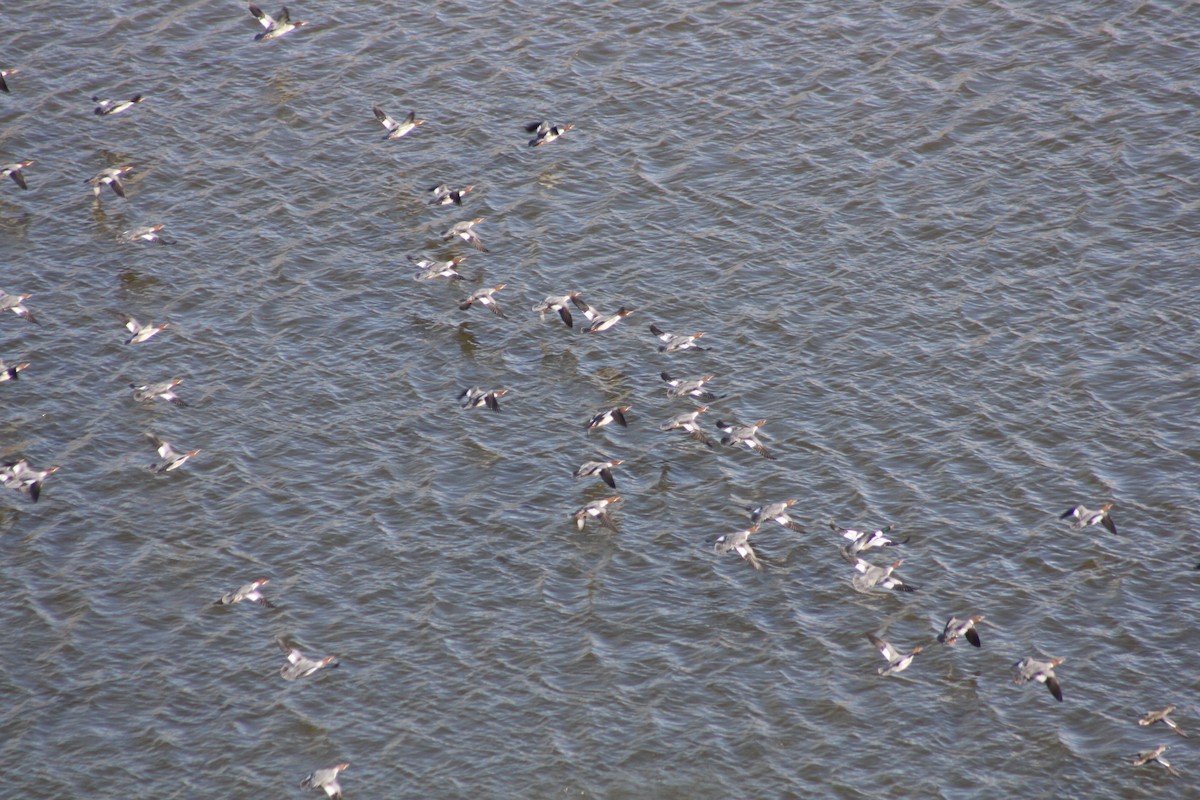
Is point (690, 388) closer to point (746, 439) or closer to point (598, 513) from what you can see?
point (746, 439)

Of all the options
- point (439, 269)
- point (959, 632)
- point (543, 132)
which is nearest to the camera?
point (959, 632)

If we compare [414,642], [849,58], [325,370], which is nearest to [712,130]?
[849,58]

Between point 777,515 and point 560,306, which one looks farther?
point 560,306

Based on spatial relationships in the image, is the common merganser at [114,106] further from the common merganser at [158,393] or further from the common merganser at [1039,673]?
the common merganser at [1039,673]

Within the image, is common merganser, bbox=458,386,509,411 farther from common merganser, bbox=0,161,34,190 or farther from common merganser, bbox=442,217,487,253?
common merganser, bbox=0,161,34,190

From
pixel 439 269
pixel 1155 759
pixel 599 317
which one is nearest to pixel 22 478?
pixel 439 269

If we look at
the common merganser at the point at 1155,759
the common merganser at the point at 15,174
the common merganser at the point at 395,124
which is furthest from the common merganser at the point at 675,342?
the common merganser at the point at 15,174
